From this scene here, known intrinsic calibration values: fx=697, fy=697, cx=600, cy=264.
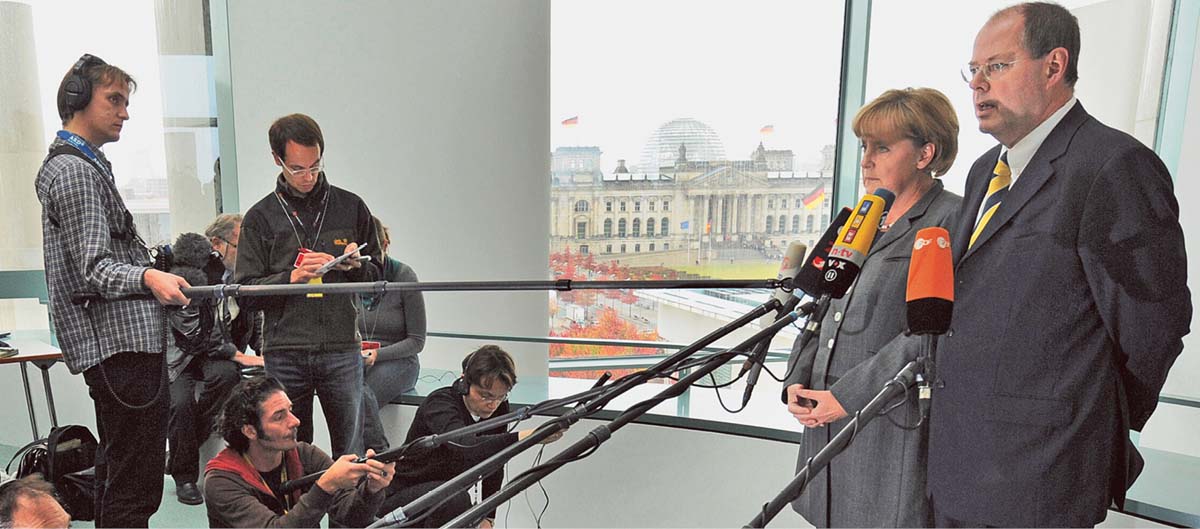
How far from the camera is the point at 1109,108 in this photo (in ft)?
9.23

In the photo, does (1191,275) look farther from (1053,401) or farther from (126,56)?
(126,56)

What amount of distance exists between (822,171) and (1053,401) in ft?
9.85

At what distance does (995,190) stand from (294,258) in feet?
5.72

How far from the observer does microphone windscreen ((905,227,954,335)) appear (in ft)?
3.09

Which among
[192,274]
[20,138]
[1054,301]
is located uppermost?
[20,138]

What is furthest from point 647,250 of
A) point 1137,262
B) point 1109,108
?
point 1137,262

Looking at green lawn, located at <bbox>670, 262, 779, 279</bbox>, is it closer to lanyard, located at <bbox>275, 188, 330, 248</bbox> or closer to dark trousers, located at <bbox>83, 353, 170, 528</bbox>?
lanyard, located at <bbox>275, 188, 330, 248</bbox>

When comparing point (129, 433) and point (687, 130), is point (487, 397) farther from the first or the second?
point (687, 130)

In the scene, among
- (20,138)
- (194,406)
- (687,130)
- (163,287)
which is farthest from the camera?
(687,130)

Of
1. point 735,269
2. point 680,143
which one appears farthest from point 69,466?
point 735,269

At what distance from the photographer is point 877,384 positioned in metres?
1.30

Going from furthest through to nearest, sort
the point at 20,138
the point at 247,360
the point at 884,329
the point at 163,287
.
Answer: the point at 20,138
the point at 247,360
the point at 163,287
the point at 884,329

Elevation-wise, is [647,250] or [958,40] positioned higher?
[958,40]

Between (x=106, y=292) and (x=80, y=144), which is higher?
(x=80, y=144)
